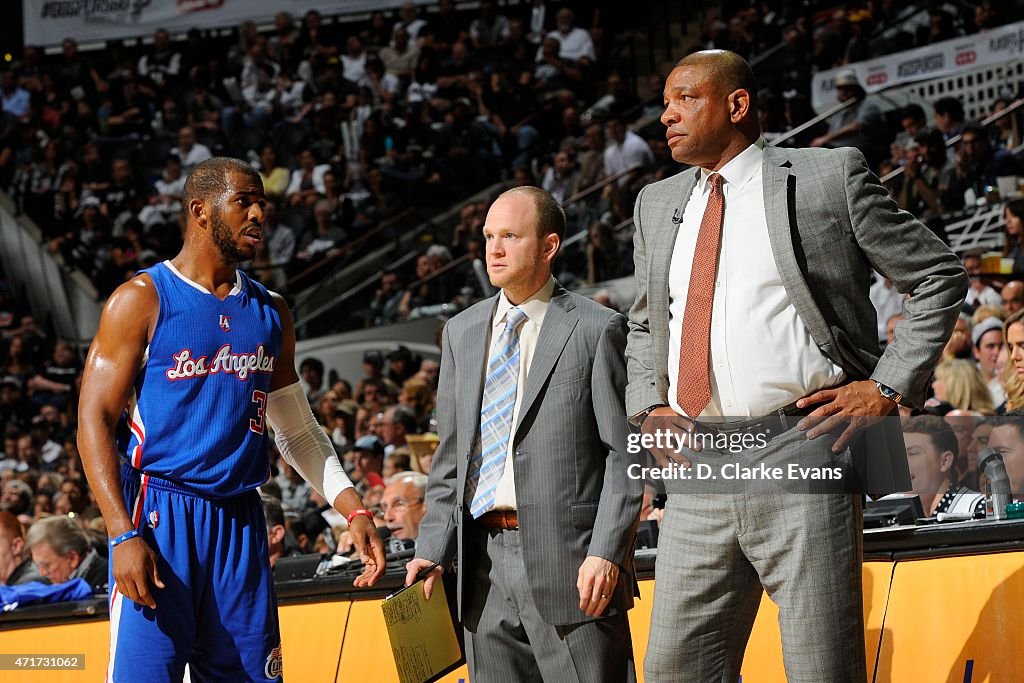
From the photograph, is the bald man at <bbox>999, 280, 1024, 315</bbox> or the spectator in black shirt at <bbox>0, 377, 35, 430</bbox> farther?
the spectator in black shirt at <bbox>0, 377, 35, 430</bbox>

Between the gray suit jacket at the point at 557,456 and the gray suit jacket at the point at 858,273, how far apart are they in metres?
0.37

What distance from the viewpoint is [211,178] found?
10.1ft

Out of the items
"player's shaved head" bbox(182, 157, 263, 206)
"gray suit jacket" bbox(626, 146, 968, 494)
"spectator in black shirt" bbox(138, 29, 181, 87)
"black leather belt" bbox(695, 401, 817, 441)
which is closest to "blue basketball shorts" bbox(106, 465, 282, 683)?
"player's shaved head" bbox(182, 157, 263, 206)

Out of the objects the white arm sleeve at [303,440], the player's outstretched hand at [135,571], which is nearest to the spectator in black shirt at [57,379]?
the white arm sleeve at [303,440]

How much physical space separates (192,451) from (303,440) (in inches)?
17.6

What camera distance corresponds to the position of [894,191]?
9227 mm

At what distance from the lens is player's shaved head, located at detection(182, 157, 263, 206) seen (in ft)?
10.1

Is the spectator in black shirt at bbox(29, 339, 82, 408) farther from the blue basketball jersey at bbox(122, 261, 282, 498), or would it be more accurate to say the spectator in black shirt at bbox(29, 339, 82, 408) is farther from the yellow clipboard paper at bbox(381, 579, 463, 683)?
the yellow clipboard paper at bbox(381, 579, 463, 683)

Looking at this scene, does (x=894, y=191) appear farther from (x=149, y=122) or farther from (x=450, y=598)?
(x=149, y=122)

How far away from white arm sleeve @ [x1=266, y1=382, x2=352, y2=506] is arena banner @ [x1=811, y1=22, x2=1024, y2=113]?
8.49 meters

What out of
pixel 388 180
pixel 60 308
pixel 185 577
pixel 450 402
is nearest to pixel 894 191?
pixel 388 180

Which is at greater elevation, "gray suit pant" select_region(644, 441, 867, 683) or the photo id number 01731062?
"gray suit pant" select_region(644, 441, 867, 683)

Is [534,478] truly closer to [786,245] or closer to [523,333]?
[523,333]

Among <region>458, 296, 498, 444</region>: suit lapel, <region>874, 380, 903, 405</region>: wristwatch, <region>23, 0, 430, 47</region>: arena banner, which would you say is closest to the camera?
<region>874, 380, 903, 405</region>: wristwatch
